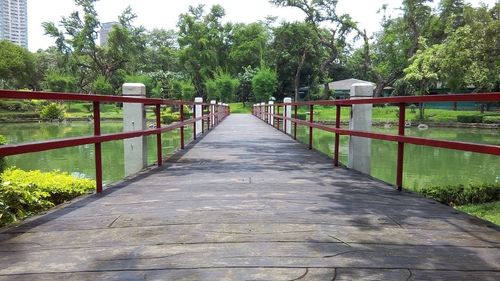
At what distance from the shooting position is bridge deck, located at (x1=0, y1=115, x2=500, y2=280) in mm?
2438

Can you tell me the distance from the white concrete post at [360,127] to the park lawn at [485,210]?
2.90 m

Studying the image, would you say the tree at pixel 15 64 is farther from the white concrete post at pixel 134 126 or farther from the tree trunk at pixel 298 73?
the white concrete post at pixel 134 126

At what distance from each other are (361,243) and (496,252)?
31.8 inches

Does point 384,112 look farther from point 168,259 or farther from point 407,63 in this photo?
point 168,259

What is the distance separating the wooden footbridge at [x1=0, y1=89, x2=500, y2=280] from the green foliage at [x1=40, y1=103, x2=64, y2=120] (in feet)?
149

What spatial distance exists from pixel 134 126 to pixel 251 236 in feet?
12.4

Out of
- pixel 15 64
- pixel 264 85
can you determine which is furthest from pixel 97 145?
pixel 15 64

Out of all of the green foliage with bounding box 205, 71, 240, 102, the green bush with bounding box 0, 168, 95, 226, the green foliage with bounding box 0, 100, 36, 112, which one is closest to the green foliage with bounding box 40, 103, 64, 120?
the green foliage with bounding box 0, 100, 36, 112

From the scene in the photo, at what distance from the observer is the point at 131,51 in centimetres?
6538

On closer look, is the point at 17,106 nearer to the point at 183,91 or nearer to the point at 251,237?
the point at 183,91

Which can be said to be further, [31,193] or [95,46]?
[95,46]

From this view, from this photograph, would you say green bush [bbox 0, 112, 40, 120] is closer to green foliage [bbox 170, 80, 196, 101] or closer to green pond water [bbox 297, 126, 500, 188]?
green foliage [bbox 170, 80, 196, 101]

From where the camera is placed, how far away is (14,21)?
115000mm

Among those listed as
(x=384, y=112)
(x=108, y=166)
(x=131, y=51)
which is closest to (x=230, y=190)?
(x=108, y=166)
